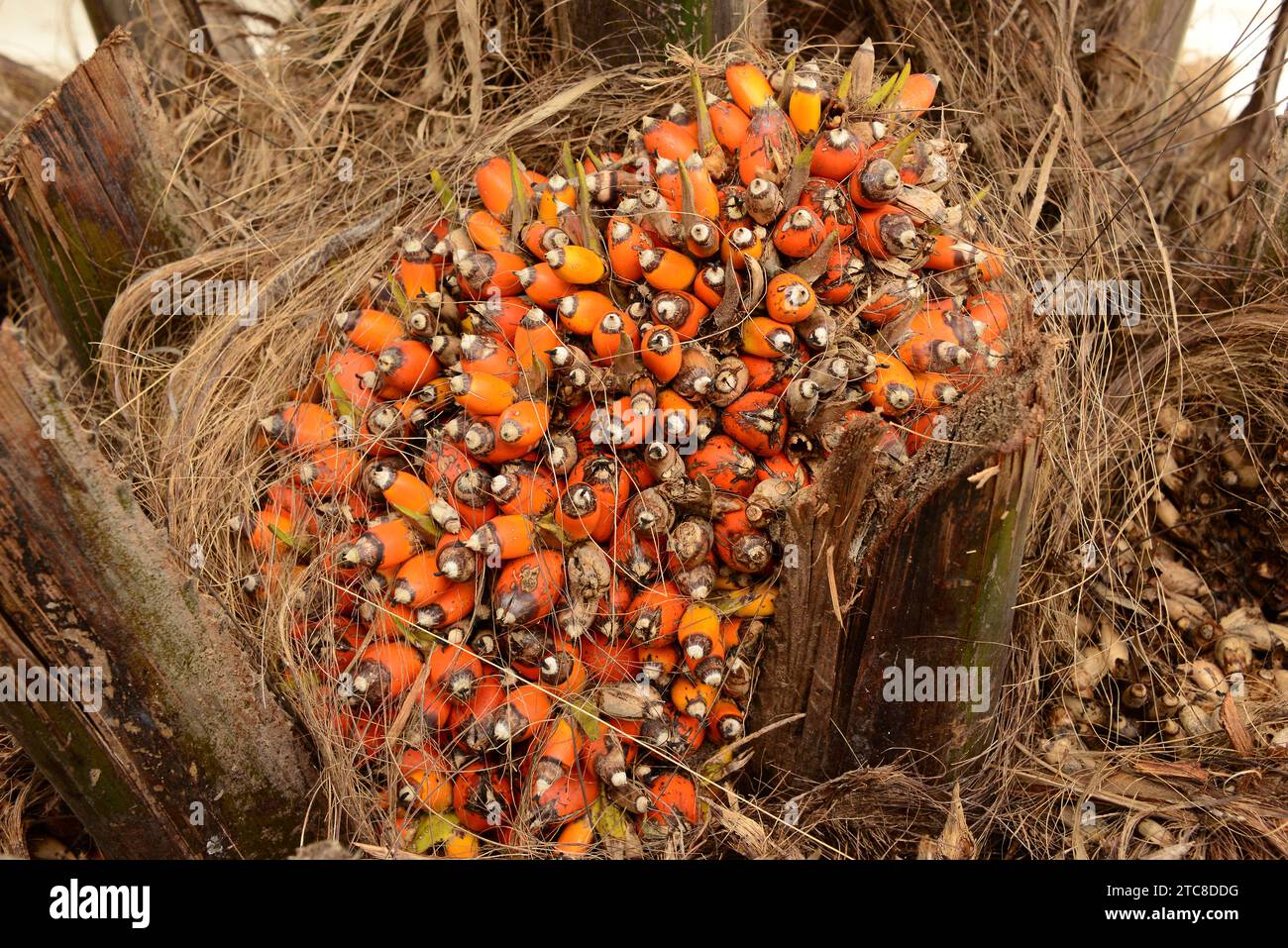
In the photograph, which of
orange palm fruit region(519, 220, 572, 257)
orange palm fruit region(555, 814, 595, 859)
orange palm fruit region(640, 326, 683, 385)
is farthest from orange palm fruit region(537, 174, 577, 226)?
orange palm fruit region(555, 814, 595, 859)

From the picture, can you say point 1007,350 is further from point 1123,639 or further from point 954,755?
point 1123,639

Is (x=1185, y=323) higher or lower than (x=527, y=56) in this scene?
lower

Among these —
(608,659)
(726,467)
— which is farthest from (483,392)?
(608,659)

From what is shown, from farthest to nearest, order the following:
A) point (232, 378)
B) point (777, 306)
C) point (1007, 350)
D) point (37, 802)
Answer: point (232, 378) → point (37, 802) → point (777, 306) → point (1007, 350)

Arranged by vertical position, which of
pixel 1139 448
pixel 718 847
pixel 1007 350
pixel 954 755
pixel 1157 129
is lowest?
pixel 718 847

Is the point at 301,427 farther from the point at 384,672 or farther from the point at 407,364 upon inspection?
the point at 384,672

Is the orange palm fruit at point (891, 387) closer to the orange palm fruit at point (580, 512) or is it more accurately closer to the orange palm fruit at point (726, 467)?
the orange palm fruit at point (726, 467)

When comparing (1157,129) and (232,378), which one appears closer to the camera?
(232,378)

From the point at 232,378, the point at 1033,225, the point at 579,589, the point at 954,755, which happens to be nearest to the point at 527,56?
the point at 232,378

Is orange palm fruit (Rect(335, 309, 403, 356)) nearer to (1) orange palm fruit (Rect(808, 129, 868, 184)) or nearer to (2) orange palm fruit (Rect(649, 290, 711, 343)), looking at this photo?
(2) orange palm fruit (Rect(649, 290, 711, 343))
